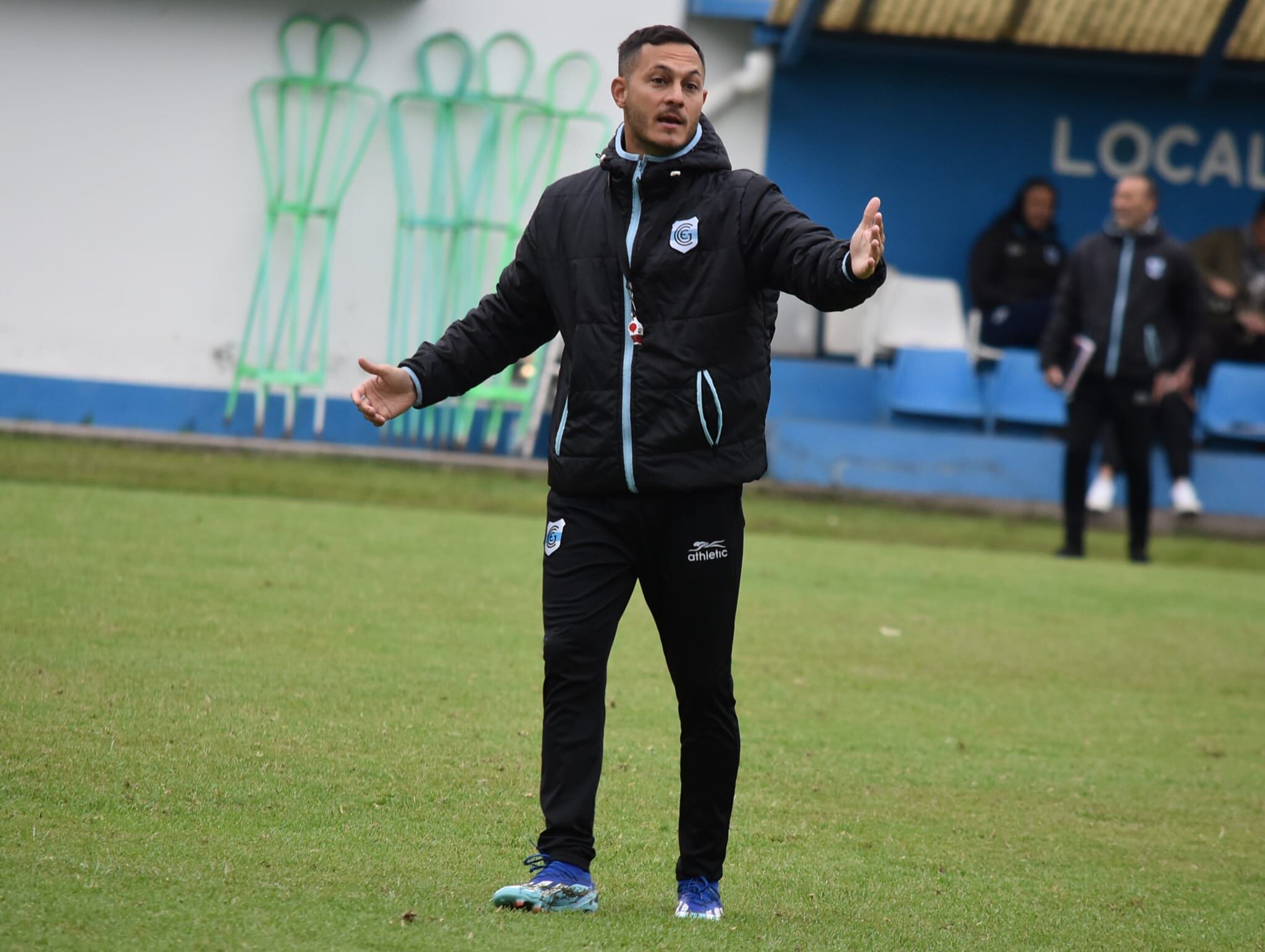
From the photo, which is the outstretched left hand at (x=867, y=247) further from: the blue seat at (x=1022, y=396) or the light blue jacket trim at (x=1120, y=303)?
the blue seat at (x=1022, y=396)

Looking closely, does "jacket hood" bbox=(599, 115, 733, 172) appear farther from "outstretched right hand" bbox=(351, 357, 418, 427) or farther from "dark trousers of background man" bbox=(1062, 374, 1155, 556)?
"dark trousers of background man" bbox=(1062, 374, 1155, 556)

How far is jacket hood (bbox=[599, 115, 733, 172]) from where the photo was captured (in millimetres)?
3979

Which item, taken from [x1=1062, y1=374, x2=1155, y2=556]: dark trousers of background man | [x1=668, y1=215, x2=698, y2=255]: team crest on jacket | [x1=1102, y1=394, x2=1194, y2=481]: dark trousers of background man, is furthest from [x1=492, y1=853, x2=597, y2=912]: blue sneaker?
[x1=1102, y1=394, x2=1194, y2=481]: dark trousers of background man

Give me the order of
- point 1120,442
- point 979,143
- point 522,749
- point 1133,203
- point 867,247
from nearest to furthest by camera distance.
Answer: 1. point 867,247
2. point 522,749
3. point 1133,203
4. point 1120,442
5. point 979,143

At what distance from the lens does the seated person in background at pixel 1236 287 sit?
49.7ft

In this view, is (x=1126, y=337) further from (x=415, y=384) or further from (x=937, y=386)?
(x=415, y=384)

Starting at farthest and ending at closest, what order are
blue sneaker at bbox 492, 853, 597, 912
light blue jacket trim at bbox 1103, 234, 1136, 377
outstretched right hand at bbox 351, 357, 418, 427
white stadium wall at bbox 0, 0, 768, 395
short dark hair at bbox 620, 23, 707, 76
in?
white stadium wall at bbox 0, 0, 768, 395 → light blue jacket trim at bbox 1103, 234, 1136, 377 → outstretched right hand at bbox 351, 357, 418, 427 → short dark hair at bbox 620, 23, 707, 76 → blue sneaker at bbox 492, 853, 597, 912

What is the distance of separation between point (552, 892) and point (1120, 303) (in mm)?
8508

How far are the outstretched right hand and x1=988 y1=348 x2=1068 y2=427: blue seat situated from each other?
11.1m

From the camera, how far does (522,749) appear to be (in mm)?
5395

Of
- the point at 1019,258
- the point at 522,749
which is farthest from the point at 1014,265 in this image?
the point at 522,749

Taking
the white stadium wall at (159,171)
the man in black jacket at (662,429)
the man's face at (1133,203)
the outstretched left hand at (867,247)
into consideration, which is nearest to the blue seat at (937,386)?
the man's face at (1133,203)

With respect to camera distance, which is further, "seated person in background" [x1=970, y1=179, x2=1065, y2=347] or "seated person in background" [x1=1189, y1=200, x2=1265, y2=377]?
"seated person in background" [x1=1189, y1=200, x2=1265, y2=377]

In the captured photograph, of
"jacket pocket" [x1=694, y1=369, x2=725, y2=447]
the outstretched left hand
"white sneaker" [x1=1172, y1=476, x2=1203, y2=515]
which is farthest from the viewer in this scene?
"white sneaker" [x1=1172, y1=476, x2=1203, y2=515]
